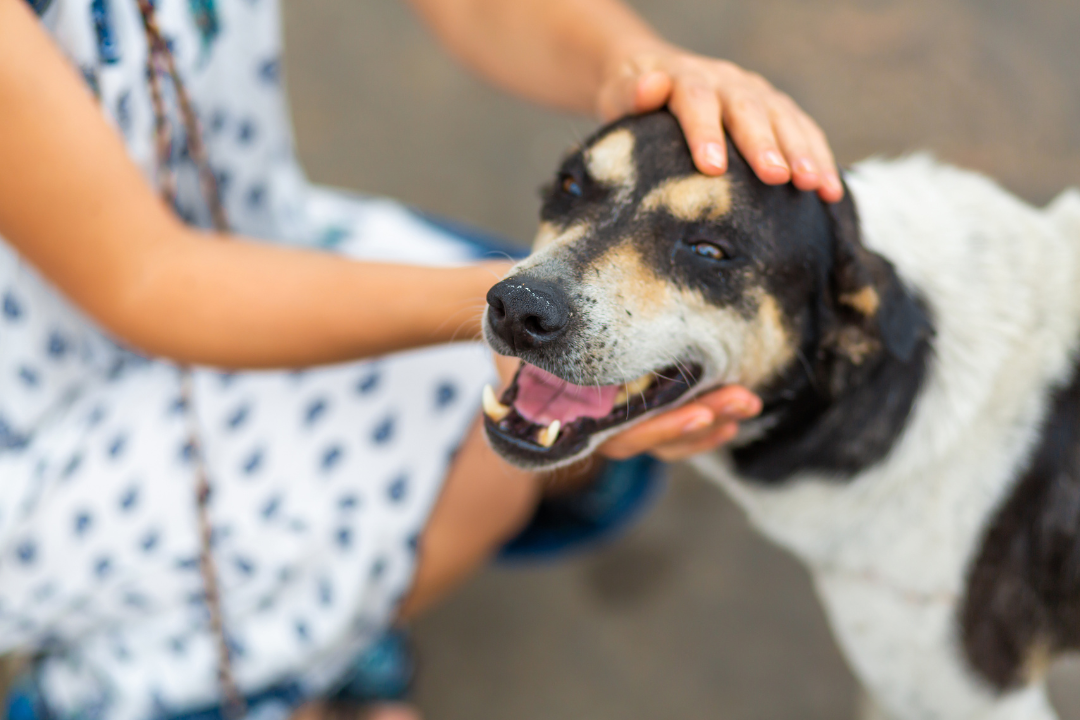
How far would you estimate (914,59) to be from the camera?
3488 millimetres

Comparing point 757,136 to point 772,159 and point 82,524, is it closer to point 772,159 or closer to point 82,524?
point 772,159

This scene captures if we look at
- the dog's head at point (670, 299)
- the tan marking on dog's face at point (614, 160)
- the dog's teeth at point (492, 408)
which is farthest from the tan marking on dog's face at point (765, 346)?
the dog's teeth at point (492, 408)

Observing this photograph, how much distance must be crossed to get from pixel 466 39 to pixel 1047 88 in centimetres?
247

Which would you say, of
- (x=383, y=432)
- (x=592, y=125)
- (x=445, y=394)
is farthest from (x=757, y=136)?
(x=592, y=125)

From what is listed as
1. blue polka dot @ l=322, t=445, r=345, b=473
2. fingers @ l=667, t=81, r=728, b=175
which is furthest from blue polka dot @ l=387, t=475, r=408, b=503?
fingers @ l=667, t=81, r=728, b=175

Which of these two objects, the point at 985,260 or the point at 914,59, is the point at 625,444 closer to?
the point at 985,260

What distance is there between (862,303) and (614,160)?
1.77ft

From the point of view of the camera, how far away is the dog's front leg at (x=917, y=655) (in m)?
1.74

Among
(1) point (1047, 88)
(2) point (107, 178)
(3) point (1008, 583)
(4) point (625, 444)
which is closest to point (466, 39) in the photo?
(2) point (107, 178)

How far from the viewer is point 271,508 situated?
188 centimetres

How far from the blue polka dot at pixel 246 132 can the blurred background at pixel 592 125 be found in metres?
0.89

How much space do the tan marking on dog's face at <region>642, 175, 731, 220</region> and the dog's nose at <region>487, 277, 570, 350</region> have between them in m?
0.29

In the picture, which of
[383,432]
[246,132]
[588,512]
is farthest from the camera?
[588,512]

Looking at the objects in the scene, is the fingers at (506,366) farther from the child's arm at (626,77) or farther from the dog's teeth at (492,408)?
the child's arm at (626,77)
